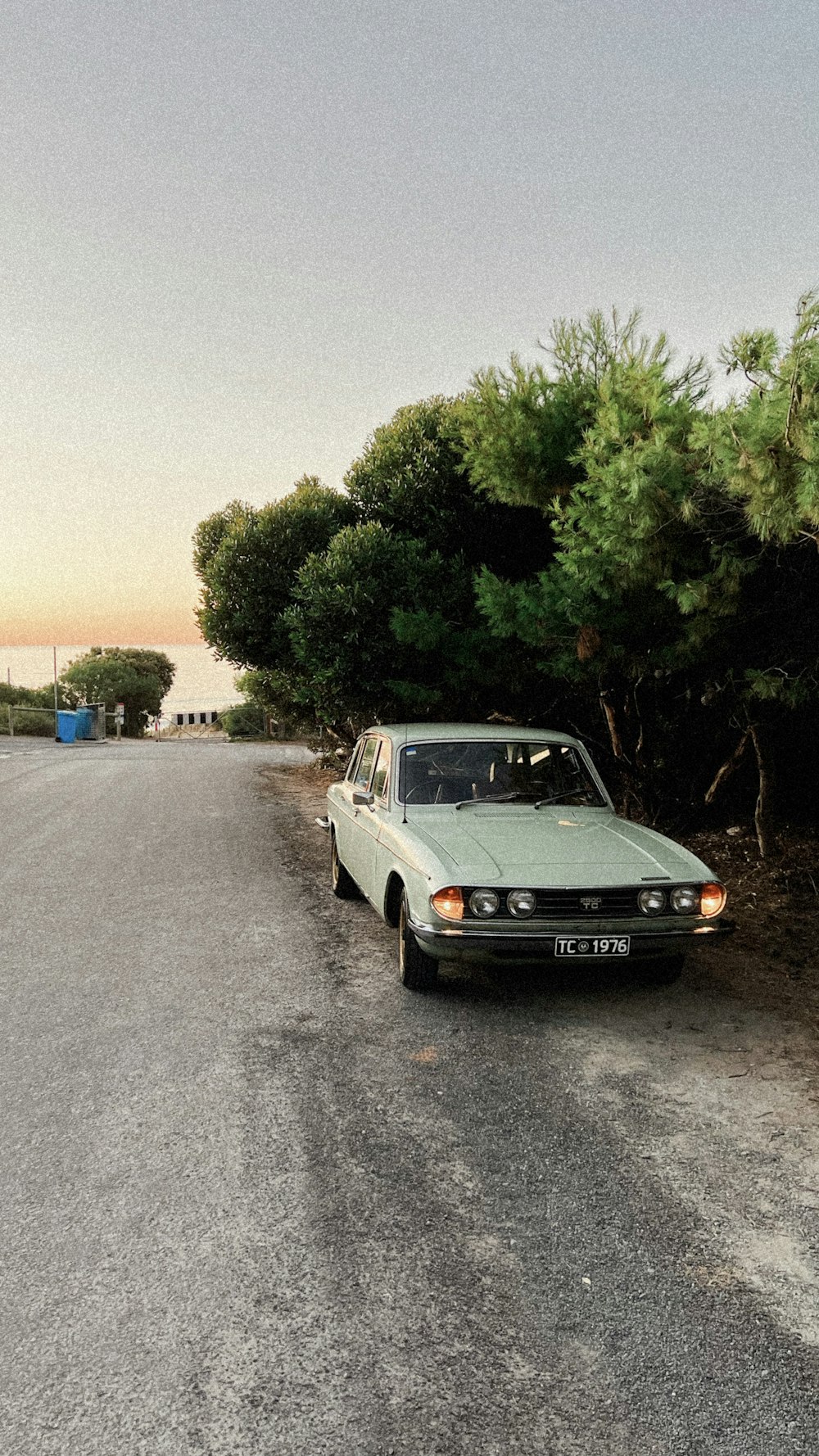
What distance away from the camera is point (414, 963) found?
5523 millimetres

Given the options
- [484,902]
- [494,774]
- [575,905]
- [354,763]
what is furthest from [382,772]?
[575,905]

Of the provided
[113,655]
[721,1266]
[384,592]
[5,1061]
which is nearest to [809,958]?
[721,1266]

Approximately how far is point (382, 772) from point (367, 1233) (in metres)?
3.90

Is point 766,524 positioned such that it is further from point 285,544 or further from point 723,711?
point 285,544

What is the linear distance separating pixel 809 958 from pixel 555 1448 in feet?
15.7

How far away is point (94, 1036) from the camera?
4898 millimetres

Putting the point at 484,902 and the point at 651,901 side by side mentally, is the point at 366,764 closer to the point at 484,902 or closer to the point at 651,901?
the point at 484,902

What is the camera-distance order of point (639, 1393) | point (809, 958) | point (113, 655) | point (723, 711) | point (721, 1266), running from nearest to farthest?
point (639, 1393)
point (721, 1266)
point (809, 958)
point (723, 711)
point (113, 655)

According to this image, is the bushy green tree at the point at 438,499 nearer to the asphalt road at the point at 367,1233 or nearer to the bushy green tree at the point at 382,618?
the bushy green tree at the point at 382,618

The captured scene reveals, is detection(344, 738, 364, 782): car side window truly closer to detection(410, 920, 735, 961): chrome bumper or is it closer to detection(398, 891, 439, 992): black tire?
detection(398, 891, 439, 992): black tire

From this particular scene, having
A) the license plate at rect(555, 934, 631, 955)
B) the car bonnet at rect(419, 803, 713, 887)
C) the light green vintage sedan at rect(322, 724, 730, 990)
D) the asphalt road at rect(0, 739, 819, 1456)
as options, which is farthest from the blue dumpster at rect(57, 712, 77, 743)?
the license plate at rect(555, 934, 631, 955)

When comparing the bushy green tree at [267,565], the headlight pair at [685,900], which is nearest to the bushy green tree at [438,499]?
the bushy green tree at [267,565]

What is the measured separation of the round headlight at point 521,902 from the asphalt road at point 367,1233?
2.05 ft

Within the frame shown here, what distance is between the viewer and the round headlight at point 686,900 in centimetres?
506
